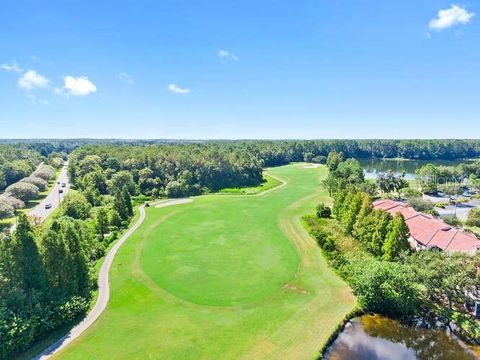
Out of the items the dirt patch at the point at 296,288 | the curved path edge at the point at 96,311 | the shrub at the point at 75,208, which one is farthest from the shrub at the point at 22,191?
the dirt patch at the point at 296,288

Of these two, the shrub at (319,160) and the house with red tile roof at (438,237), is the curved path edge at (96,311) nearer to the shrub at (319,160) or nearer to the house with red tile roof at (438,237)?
the house with red tile roof at (438,237)

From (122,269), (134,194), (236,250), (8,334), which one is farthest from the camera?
(134,194)

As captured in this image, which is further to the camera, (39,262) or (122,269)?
(122,269)

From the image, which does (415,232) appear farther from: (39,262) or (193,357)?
(39,262)

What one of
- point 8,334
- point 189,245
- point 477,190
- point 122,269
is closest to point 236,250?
point 189,245

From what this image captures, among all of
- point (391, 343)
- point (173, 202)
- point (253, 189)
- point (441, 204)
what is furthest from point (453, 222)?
point (173, 202)

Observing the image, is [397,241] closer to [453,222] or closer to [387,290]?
[387,290]
